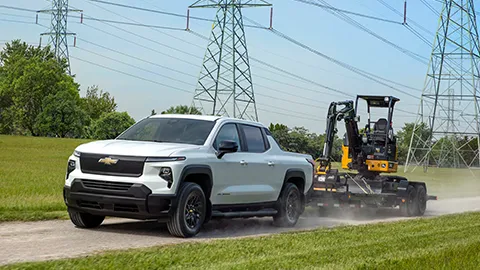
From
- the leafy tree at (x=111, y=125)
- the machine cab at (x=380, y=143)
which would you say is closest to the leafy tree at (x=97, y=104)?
the leafy tree at (x=111, y=125)

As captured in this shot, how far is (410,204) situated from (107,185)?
10.8 meters

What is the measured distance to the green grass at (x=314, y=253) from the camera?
823 cm

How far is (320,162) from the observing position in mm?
19109

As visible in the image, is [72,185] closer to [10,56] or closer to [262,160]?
[262,160]

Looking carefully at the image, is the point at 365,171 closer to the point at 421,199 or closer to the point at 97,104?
the point at 421,199

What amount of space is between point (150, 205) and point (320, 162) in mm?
9325

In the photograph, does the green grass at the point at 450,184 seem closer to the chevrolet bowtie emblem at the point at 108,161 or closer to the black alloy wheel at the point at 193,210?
the black alloy wheel at the point at 193,210

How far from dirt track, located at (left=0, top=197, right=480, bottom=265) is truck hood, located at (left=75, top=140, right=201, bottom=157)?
128cm

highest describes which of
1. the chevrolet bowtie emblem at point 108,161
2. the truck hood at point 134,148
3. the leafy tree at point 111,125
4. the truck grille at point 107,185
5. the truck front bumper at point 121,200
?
the leafy tree at point 111,125

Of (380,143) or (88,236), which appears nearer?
(88,236)

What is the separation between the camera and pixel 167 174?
10609mm

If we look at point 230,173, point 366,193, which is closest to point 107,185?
point 230,173

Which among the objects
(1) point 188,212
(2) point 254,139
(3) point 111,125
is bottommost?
(1) point 188,212

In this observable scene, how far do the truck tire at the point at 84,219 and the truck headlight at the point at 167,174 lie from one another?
164 centimetres
